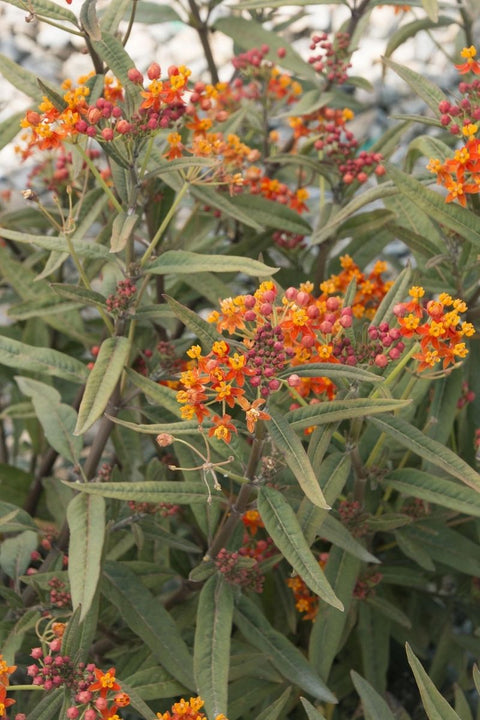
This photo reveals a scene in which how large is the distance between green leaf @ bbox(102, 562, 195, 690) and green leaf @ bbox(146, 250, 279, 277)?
76cm

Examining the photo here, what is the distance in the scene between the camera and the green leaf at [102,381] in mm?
1852

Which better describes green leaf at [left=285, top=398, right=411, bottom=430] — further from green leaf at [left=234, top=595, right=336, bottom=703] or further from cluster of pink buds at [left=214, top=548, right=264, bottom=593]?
green leaf at [left=234, top=595, right=336, bottom=703]

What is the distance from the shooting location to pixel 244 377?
1.76 m

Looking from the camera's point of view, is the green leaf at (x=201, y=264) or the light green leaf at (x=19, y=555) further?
the light green leaf at (x=19, y=555)

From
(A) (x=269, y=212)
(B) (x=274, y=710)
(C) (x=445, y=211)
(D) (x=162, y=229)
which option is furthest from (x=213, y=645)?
(A) (x=269, y=212)

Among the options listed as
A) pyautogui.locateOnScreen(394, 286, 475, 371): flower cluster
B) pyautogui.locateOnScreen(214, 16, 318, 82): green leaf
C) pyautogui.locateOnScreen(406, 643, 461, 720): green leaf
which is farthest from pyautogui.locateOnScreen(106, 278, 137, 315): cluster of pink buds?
pyautogui.locateOnScreen(214, 16, 318, 82): green leaf

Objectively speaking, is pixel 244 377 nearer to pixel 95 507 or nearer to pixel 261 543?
pixel 95 507

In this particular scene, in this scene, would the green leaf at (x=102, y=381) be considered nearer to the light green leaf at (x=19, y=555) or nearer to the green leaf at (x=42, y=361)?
the green leaf at (x=42, y=361)

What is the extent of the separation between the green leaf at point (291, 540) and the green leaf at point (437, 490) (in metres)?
0.38

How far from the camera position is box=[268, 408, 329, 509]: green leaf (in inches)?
65.4

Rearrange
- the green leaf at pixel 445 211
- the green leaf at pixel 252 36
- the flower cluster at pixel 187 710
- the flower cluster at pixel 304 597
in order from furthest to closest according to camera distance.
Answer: the green leaf at pixel 252 36, the flower cluster at pixel 304 597, the green leaf at pixel 445 211, the flower cluster at pixel 187 710

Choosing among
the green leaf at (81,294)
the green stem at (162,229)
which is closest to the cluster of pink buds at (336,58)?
the green stem at (162,229)

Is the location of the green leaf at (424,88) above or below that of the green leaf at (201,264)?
above

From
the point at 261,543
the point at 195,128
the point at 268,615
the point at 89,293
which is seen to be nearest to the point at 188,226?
the point at 195,128
